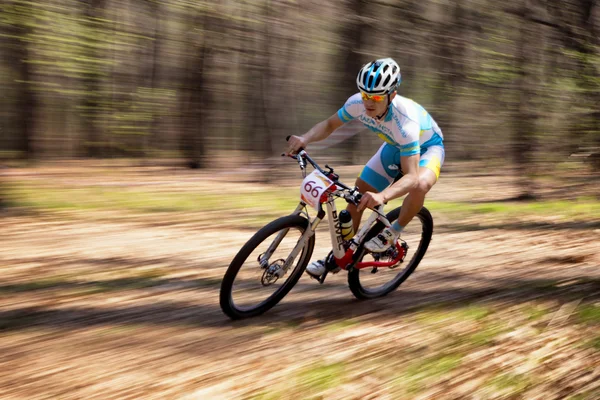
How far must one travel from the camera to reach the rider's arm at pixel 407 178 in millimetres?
4629

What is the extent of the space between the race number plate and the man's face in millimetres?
641

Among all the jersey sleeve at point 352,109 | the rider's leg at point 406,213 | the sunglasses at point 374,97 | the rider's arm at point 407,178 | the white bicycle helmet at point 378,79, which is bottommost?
the rider's leg at point 406,213

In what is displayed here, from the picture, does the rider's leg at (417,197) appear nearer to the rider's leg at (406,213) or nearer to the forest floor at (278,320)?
the rider's leg at (406,213)

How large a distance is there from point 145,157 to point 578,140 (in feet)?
27.6

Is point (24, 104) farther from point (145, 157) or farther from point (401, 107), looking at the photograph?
point (401, 107)

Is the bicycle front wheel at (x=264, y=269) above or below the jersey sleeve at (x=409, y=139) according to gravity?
below

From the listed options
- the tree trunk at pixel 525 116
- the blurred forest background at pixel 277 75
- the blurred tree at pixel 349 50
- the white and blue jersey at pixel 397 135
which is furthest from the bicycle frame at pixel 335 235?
the blurred tree at pixel 349 50

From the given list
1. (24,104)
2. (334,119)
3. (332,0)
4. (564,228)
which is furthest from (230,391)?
(332,0)

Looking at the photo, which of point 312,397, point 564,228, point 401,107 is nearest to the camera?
point 312,397

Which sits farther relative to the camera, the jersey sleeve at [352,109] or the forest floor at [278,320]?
the jersey sleeve at [352,109]

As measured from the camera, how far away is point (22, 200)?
361 inches

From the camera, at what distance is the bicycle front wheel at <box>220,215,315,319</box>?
175 inches

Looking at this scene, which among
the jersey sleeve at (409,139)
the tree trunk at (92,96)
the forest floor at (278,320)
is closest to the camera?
the forest floor at (278,320)

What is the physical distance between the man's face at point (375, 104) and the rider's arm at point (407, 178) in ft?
1.36
